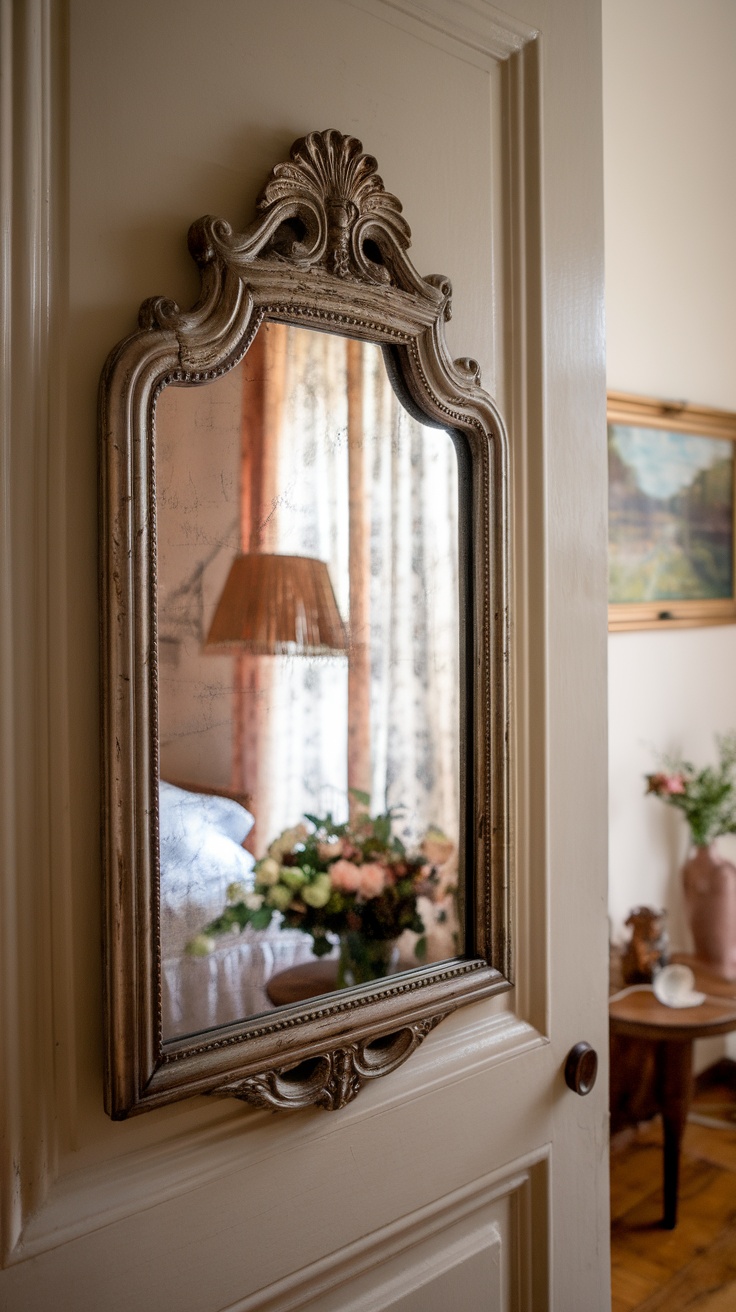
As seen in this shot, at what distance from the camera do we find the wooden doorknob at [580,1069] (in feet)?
3.70

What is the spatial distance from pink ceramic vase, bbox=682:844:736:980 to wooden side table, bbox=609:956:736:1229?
0.17m

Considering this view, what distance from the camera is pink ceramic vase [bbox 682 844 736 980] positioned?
2689 millimetres

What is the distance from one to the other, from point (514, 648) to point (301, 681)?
0.33 m

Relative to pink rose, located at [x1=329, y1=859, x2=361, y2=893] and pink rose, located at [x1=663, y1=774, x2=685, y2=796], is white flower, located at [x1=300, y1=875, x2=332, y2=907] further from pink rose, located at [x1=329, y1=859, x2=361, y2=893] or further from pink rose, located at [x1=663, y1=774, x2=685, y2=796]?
pink rose, located at [x1=663, y1=774, x2=685, y2=796]

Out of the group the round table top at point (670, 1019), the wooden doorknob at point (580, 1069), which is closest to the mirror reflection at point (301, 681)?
the wooden doorknob at point (580, 1069)

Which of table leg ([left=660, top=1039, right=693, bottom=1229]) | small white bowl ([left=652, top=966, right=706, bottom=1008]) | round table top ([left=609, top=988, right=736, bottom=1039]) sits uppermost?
small white bowl ([left=652, top=966, right=706, bottom=1008])

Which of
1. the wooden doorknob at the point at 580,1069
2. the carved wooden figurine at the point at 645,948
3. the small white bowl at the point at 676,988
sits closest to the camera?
the wooden doorknob at the point at 580,1069

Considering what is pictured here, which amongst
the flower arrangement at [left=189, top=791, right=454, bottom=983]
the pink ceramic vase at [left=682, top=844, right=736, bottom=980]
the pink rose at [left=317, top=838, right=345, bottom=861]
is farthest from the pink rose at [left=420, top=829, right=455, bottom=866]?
the pink ceramic vase at [left=682, top=844, right=736, bottom=980]

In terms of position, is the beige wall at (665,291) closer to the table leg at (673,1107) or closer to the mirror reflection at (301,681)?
the table leg at (673,1107)

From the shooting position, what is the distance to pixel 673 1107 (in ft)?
7.95

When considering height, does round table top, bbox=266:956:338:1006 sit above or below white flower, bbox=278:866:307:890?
below

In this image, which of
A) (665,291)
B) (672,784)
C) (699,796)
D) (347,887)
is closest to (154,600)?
(347,887)

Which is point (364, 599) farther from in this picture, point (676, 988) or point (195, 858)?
point (676, 988)

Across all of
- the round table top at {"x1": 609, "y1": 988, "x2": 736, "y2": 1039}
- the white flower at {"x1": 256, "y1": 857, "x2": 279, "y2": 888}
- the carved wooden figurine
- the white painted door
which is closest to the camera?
the white painted door
